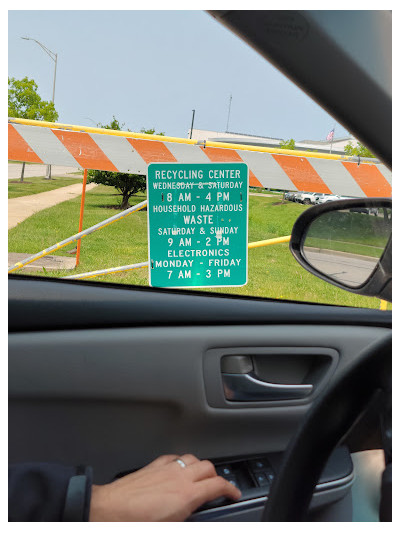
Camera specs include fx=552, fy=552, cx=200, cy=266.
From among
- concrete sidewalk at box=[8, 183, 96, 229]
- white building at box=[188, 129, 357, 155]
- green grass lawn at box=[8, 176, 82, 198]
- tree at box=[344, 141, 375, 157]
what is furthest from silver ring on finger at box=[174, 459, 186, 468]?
concrete sidewalk at box=[8, 183, 96, 229]

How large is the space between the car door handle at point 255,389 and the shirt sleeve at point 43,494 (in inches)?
25.5

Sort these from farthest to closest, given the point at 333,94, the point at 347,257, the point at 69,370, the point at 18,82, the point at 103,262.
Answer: the point at 18,82
the point at 103,262
the point at 69,370
the point at 347,257
the point at 333,94

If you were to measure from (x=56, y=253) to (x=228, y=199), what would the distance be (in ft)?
4.55

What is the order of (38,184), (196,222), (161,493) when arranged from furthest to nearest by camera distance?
(38,184), (196,222), (161,493)

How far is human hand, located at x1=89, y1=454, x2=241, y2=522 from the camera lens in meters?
1.33

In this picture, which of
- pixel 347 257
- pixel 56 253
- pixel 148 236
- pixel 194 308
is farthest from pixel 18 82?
pixel 347 257

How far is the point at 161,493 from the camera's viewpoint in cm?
140

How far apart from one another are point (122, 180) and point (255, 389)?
2.43 m

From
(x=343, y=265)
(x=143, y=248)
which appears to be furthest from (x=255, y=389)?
(x=143, y=248)

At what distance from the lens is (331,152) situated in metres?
3.05

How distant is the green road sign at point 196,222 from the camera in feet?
9.16

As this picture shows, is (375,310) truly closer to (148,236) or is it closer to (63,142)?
(148,236)

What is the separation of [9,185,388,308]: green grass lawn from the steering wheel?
1386mm

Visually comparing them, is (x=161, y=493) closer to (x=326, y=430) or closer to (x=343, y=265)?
(x=326, y=430)
